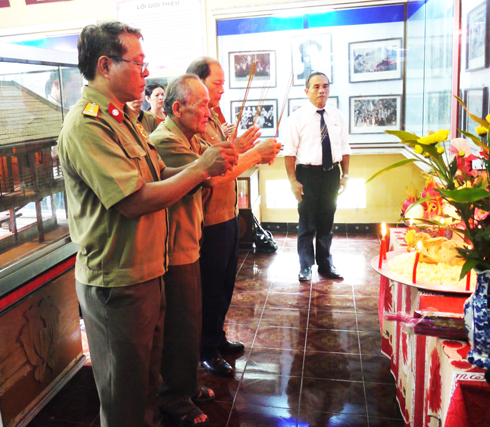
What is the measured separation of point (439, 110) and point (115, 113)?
2.90m

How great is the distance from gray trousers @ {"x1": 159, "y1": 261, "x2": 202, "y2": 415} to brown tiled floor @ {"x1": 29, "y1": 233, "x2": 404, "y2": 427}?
14 centimetres

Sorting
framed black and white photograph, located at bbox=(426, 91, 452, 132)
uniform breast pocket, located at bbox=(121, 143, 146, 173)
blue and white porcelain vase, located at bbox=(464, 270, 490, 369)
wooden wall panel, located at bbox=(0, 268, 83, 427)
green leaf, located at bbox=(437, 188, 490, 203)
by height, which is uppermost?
framed black and white photograph, located at bbox=(426, 91, 452, 132)

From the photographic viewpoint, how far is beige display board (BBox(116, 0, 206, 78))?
17.5 ft

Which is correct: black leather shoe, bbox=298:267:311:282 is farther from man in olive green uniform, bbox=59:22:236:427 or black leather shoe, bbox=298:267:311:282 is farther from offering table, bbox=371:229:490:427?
man in olive green uniform, bbox=59:22:236:427

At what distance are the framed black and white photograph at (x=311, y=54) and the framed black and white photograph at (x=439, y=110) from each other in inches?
59.4

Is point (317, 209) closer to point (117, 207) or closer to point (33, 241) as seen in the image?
point (33, 241)

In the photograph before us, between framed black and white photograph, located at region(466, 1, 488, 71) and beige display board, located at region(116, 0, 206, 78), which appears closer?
framed black and white photograph, located at region(466, 1, 488, 71)

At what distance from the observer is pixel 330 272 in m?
4.16

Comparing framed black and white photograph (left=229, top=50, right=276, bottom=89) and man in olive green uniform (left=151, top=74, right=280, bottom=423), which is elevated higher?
framed black and white photograph (left=229, top=50, right=276, bottom=89)

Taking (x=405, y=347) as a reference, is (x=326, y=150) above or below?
above

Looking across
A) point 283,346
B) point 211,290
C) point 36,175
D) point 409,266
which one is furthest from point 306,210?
point 36,175

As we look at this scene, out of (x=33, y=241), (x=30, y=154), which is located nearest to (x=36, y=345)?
(x=33, y=241)

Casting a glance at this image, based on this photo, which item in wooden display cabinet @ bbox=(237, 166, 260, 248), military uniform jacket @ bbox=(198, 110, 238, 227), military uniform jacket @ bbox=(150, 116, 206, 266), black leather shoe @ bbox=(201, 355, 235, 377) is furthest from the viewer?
wooden display cabinet @ bbox=(237, 166, 260, 248)

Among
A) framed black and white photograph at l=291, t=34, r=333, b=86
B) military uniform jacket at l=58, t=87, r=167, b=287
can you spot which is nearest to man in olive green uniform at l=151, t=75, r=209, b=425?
military uniform jacket at l=58, t=87, r=167, b=287
